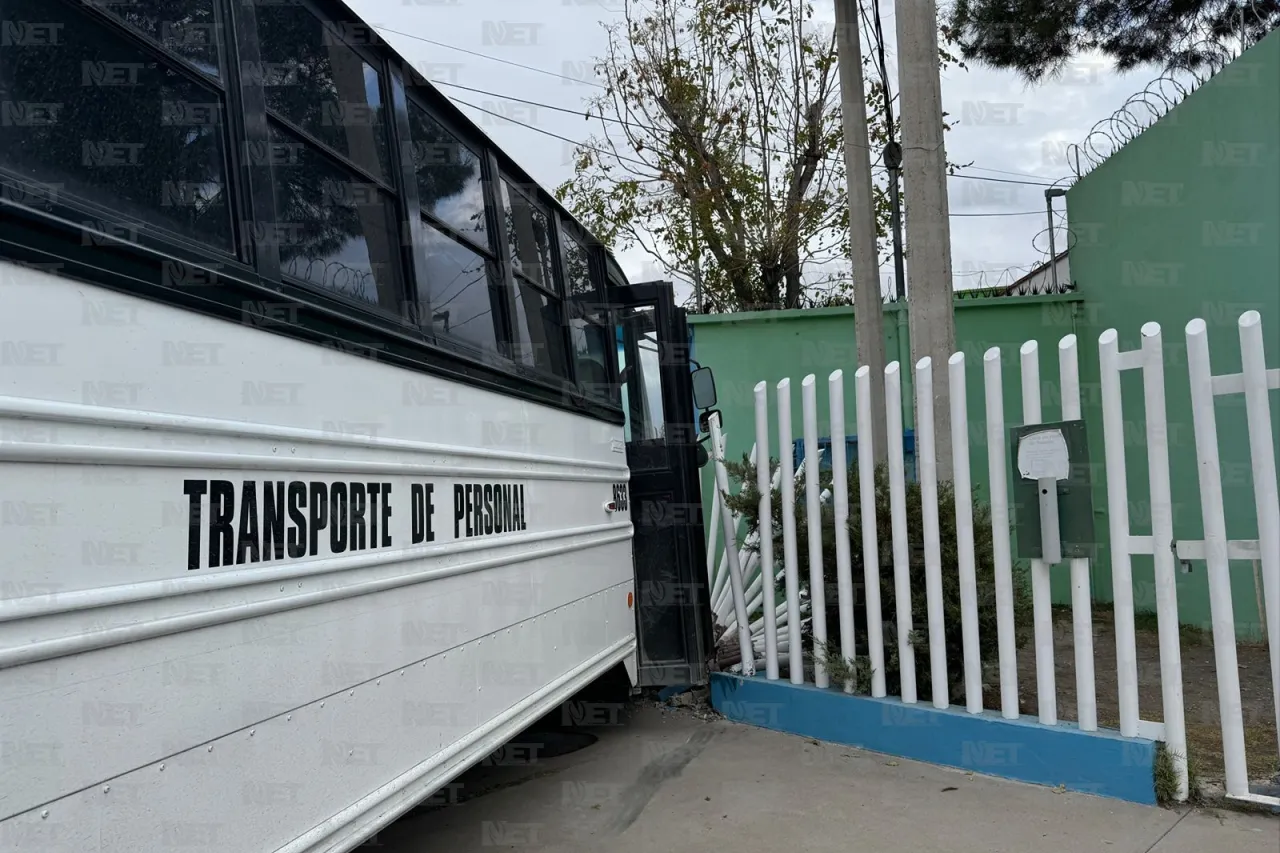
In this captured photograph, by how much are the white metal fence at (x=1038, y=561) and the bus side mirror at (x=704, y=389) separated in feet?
0.92

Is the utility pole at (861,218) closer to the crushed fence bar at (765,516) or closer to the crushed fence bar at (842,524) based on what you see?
the crushed fence bar at (765,516)

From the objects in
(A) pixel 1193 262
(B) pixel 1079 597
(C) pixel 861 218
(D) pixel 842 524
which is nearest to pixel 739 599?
(D) pixel 842 524

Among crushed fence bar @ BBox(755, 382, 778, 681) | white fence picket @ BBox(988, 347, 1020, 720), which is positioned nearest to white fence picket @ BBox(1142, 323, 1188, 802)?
white fence picket @ BBox(988, 347, 1020, 720)

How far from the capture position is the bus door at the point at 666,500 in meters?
5.38

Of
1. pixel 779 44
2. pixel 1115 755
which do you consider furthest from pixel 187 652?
pixel 779 44

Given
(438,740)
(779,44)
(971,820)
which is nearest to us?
(438,740)

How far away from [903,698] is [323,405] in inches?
125

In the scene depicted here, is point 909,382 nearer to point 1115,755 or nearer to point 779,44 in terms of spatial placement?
point 1115,755

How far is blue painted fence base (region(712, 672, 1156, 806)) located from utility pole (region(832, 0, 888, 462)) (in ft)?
7.80

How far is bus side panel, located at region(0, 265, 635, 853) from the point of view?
171 centimetres

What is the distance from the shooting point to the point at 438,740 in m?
3.01

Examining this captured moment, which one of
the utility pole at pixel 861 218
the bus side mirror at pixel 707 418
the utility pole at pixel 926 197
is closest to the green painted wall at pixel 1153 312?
the utility pole at pixel 861 218

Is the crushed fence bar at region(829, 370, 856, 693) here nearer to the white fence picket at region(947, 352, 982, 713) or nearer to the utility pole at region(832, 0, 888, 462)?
the white fence picket at region(947, 352, 982, 713)

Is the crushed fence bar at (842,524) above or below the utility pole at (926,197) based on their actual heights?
below
